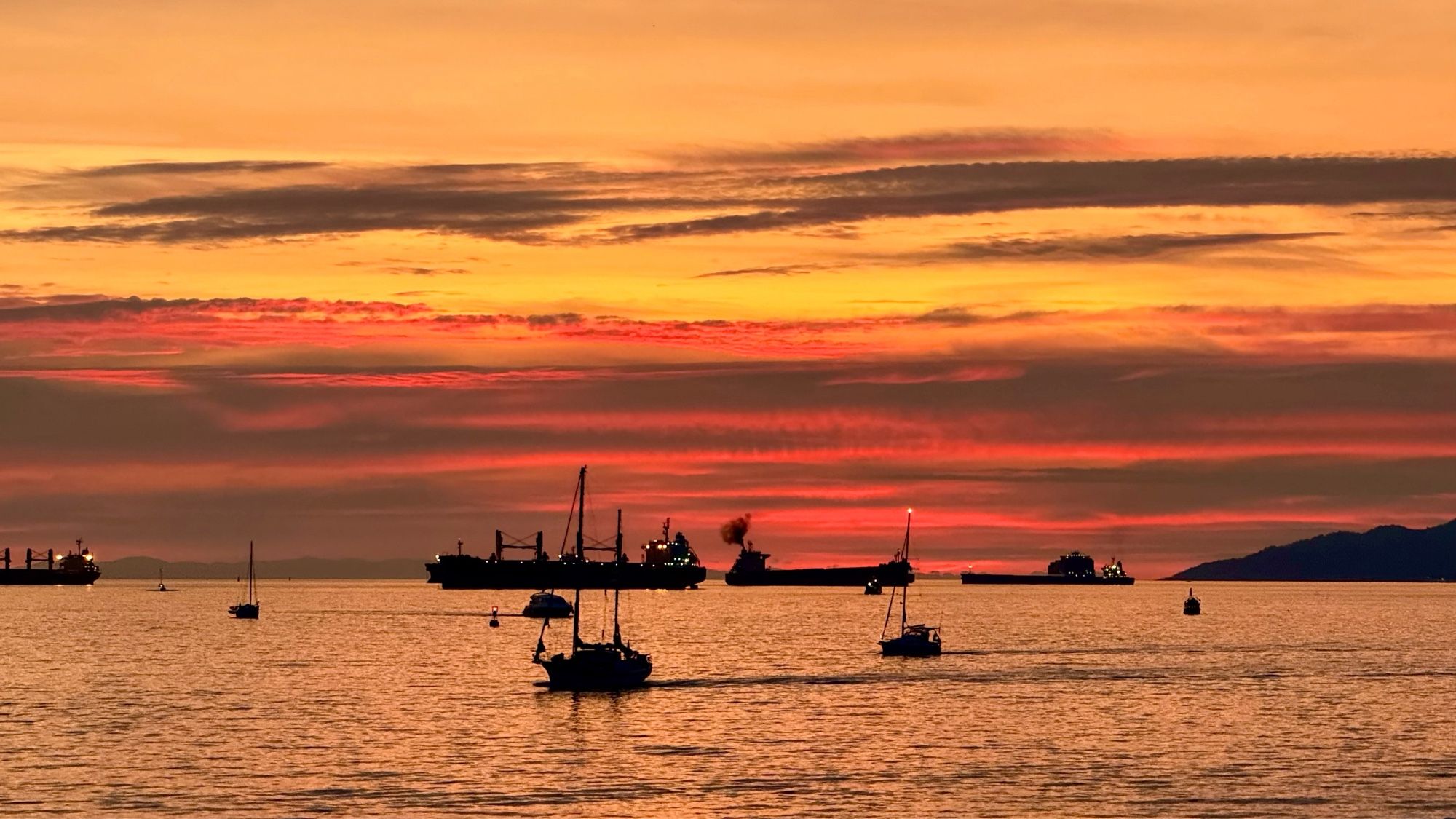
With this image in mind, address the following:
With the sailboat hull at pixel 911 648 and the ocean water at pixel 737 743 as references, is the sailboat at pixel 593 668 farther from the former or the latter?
the sailboat hull at pixel 911 648

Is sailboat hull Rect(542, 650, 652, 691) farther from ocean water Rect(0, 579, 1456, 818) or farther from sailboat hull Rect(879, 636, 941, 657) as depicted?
sailboat hull Rect(879, 636, 941, 657)

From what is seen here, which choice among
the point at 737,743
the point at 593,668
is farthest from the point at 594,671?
the point at 737,743

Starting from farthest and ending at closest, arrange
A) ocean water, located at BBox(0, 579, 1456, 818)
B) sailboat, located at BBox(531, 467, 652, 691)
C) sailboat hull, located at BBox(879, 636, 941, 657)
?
sailboat hull, located at BBox(879, 636, 941, 657) < sailboat, located at BBox(531, 467, 652, 691) < ocean water, located at BBox(0, 579, 1456, 818)

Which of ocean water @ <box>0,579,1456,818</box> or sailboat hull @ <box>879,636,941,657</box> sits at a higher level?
sailboat hull @ <box>879,636,941,657</box>

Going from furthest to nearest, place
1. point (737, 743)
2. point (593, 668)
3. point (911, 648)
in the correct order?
point (911, 648) < point (593, 668) < point (737, 743)

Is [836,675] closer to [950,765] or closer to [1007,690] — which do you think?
[1007,690]

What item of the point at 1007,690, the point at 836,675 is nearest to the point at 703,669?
the point at 836,675

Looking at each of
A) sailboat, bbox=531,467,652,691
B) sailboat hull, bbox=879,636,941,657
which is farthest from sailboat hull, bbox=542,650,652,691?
sailboat hull, bbox=879,636,941,657

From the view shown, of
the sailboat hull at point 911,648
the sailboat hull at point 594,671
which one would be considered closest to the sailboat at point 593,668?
the sailboat hull at point 594,671

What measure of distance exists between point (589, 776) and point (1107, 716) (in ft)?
143

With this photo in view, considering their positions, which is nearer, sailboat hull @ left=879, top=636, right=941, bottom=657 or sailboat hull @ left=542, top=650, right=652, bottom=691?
sailboat hull @ left=542, top=650, right=652, bottom=691

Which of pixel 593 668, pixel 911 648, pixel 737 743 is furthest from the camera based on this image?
pixel 911 648

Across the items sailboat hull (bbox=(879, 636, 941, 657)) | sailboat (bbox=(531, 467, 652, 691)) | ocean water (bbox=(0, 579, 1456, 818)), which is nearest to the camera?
ocean water (bbox=(0, 579, 1456, 818))

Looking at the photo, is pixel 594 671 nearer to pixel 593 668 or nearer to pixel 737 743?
pixel 593 668
